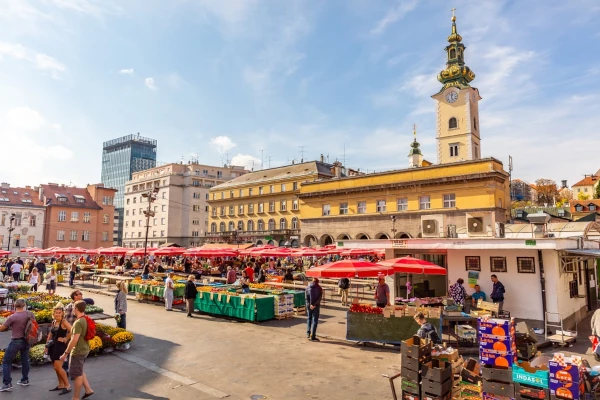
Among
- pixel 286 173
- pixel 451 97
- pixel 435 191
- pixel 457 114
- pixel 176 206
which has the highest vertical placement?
pixel 451 97

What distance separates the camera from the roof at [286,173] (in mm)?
58250

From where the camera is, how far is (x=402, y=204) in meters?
43.4

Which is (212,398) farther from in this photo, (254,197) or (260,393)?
(254,197)

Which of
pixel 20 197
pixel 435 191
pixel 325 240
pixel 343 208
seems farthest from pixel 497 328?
pixel 20 197

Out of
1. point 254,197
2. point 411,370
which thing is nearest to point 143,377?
point 411,370

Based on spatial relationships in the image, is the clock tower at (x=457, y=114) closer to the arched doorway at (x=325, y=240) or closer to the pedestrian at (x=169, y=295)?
the arched doorway at (x=325, y=240)

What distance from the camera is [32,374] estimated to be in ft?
30.5

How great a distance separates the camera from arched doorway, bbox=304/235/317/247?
50906 millimetres

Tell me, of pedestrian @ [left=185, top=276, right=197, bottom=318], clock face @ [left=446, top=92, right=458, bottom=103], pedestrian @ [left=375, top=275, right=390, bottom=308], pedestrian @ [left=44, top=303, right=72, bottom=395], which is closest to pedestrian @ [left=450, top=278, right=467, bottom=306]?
pedestrian @ [left=375, top=275, right=390, bottom=308]

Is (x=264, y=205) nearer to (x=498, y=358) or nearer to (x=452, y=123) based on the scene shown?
(x=452, y=123)

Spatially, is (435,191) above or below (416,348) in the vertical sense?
above

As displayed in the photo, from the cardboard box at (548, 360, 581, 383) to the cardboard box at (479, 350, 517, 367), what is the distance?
2.22 feet

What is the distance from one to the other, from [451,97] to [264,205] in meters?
32.5

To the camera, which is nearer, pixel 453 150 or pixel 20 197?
pixel 453 150
